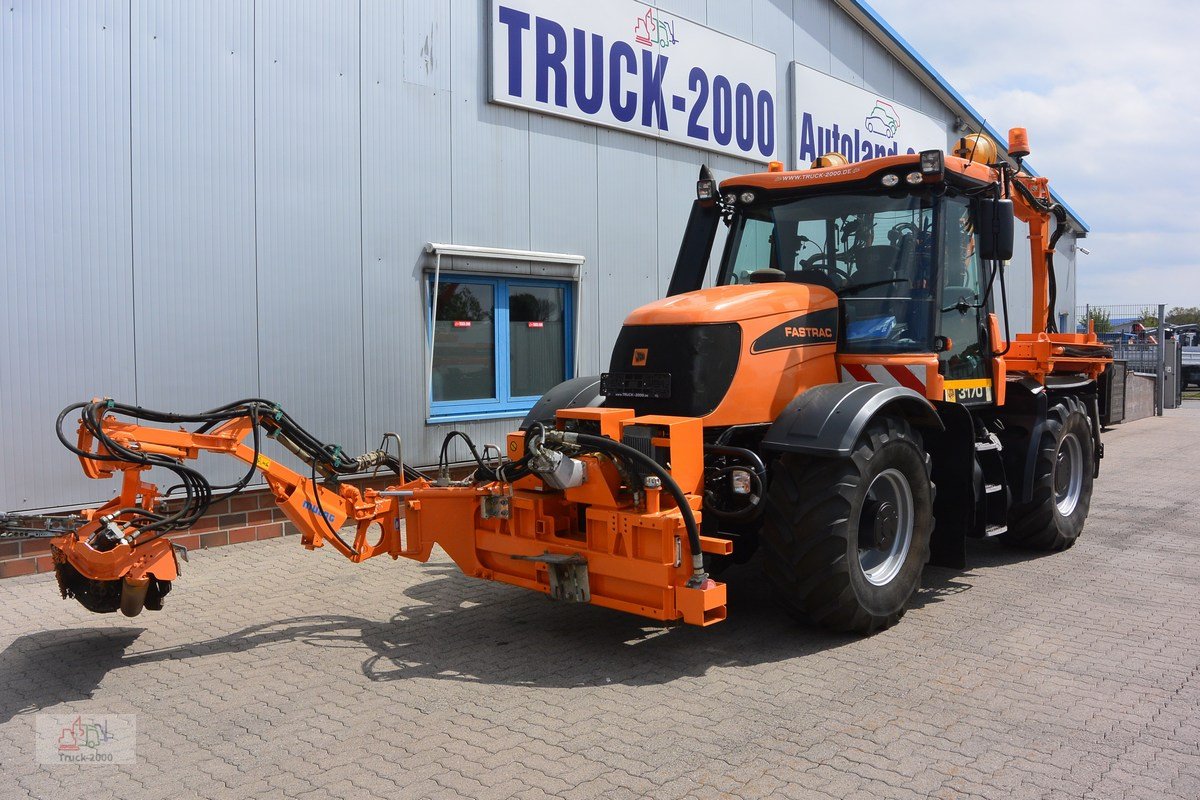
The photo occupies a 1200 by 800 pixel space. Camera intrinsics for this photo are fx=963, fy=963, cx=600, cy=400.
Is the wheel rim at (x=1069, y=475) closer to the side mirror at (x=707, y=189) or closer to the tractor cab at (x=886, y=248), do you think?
the tractor cab at (x=886, y=248)

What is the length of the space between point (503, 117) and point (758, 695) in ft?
22.8

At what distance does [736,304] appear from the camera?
5523mm

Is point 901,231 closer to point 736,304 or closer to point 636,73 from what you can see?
point 736,304

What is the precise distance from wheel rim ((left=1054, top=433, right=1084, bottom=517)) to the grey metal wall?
488cm

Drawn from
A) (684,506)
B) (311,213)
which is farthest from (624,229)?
(684,506)

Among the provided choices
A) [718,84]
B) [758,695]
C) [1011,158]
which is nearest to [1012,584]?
[758,695]

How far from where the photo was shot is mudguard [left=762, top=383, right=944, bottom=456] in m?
5.04

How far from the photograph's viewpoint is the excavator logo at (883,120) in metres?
15.9

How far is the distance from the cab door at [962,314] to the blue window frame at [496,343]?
477 centimetres

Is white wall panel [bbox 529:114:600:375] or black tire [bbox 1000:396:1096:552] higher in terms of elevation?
white wall panel [bbox 529:114:600:375]

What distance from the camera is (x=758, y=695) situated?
462 centimetres

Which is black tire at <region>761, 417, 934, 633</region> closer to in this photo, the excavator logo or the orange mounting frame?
the orange mounting frame

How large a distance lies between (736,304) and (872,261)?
1160 mm

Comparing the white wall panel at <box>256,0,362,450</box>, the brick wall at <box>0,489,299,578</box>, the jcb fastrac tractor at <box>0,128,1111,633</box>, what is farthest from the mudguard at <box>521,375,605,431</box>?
the brick wall at <box>0,489,299,578</box>
